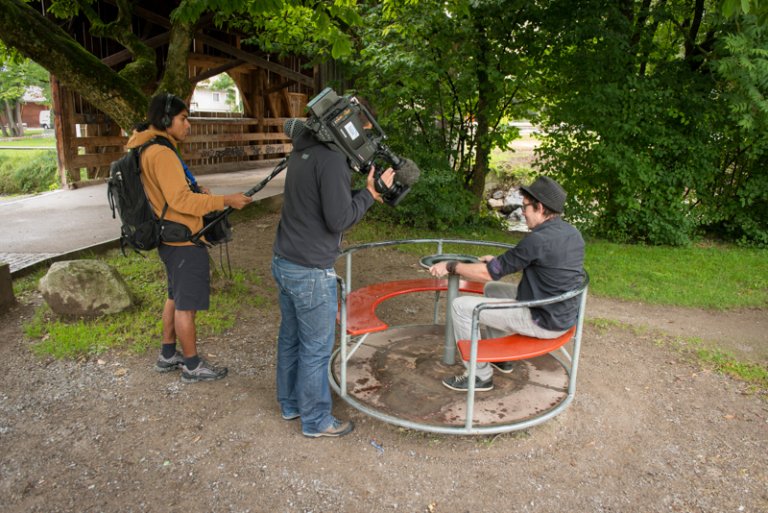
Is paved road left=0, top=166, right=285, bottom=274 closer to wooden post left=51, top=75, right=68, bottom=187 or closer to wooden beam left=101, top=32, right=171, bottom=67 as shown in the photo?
wooden post left=51, top=75, right=68, bottom=187

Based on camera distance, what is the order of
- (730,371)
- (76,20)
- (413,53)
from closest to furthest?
(730,371) < (413,53) < (76,20)

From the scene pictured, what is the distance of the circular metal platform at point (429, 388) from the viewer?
3760mm

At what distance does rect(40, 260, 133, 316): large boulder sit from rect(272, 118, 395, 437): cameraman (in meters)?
2.44

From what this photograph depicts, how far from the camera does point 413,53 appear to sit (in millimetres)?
8242

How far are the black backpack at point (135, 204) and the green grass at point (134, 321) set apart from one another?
Answer: 51.4 inches

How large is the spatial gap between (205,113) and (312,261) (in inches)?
568

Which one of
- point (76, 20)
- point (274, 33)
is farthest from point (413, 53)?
point (76, 20)

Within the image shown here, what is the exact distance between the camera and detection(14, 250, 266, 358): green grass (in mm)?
4875

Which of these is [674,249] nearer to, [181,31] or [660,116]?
[660,116]

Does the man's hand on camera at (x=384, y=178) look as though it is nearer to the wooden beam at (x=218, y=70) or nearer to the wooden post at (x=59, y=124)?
the wooden post at (x=59, y=124)

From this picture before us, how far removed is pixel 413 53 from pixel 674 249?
4809 millimetres

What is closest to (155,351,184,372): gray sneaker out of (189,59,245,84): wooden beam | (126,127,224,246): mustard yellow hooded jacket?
(126,127,224,246): mustard yellow hooded jacket

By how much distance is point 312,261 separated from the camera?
10.7 feet

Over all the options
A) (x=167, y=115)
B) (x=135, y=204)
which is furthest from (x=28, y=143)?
(x=167, y=115)
